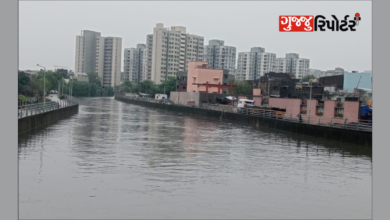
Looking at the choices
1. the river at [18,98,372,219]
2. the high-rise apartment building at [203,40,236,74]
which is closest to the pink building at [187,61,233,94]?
the river at [18,98,372,219]

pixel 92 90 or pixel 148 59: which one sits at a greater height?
pixel 148 59

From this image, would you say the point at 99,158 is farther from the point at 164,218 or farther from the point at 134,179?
the point at 164,218

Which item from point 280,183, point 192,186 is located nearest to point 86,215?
point 192,186

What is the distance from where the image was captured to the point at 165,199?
35.2 ft

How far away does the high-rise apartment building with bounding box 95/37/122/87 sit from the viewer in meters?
180

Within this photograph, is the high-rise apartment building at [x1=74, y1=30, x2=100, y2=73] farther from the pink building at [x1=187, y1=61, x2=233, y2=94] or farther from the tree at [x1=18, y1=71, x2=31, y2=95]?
the tree at [x1=18, y1=71, x2=31, y2=95]

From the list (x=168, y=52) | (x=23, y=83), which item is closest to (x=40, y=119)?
(x=23, y=83)

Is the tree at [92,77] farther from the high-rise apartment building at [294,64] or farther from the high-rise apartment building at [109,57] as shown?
the high-rise apartment building at [294,64]

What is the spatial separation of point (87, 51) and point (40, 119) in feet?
540

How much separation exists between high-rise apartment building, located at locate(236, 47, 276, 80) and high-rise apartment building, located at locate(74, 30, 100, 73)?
59.9 m

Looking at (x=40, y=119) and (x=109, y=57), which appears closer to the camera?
(x=40, y=119)

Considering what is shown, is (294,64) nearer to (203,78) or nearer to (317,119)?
(203,78)

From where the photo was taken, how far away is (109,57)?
182 metres

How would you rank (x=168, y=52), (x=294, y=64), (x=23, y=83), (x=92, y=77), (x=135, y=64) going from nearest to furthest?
1. (x=23, y=83)
2. (x=168, y=52)
3. (x=294, y=64)
4. (x=92, y=77)
5. (x=135, y=64)
